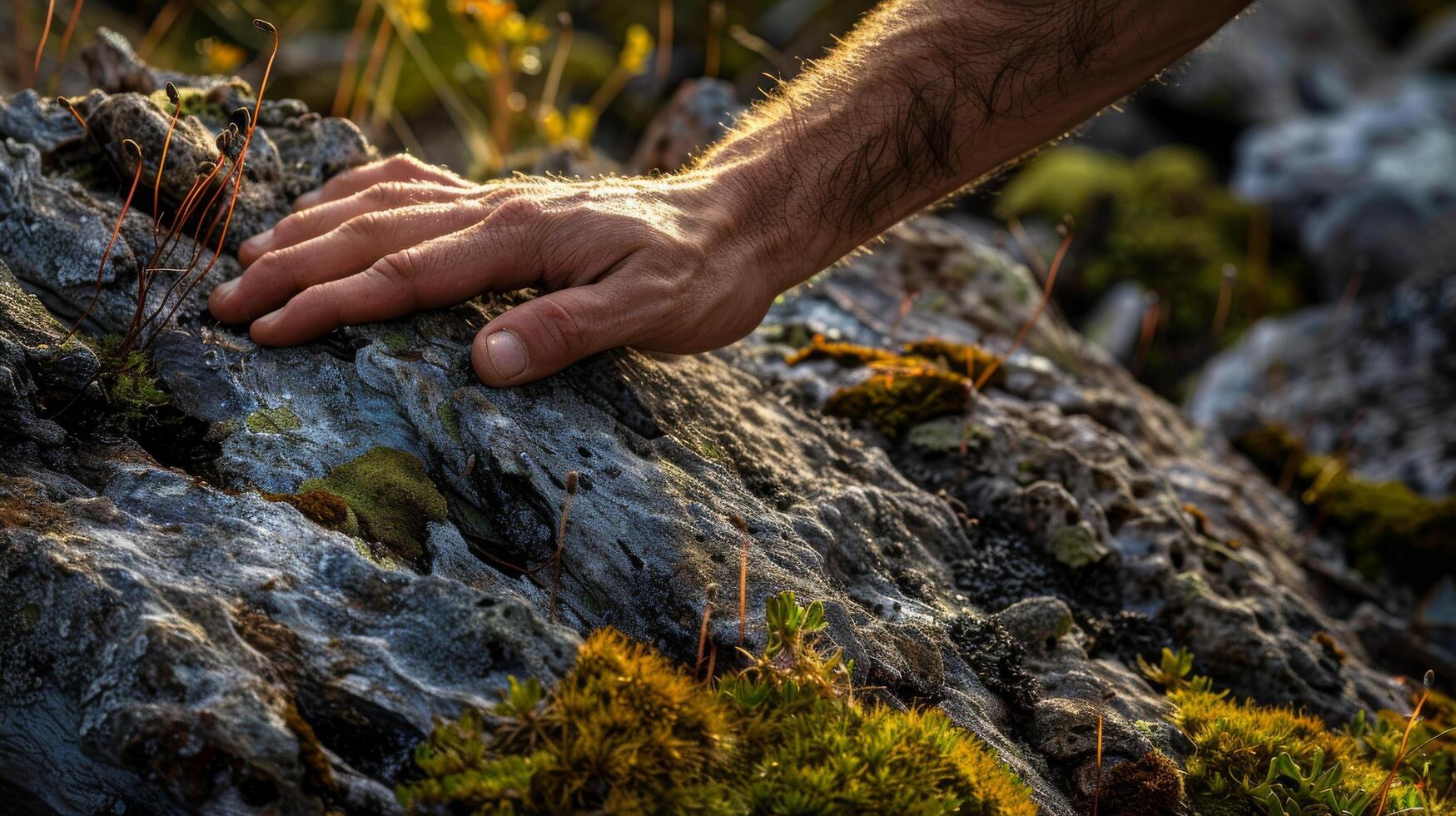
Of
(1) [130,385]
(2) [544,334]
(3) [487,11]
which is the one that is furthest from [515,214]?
(3) [487,11]

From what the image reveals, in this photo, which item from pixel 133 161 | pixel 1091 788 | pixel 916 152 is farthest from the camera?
pixel 916 152

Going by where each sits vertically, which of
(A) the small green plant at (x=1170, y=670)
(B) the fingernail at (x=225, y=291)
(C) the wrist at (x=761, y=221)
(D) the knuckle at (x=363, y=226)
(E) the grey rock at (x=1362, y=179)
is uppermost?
(E) the grey rock at (x=1362, y=179)

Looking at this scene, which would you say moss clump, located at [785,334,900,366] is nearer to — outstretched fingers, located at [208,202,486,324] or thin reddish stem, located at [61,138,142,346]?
outstretched fingers, located at [208,202,486,324]

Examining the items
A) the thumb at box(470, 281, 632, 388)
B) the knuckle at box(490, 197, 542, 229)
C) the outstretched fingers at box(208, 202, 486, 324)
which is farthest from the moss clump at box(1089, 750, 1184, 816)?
the outstretched fingers at box(208, 202, 486, 324)

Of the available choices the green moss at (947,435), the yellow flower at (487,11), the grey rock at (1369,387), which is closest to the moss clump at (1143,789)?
the green moss at (947,435)

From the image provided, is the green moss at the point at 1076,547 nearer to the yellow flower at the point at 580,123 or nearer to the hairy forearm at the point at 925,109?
the hairy forearm at the point at 925,109

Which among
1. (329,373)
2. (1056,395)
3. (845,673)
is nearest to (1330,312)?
(1056,395)

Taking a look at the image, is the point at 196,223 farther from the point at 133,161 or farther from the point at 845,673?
the point at 845,673
